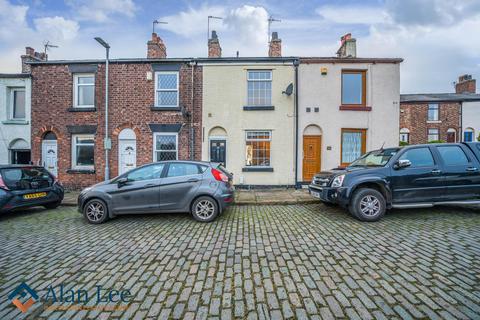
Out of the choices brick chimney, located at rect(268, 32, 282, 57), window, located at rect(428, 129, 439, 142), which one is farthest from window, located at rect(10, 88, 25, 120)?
window, located at rect(428, 129, 439, 142)

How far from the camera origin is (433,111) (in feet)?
67.2

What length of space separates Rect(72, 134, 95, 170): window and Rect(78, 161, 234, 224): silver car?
241 inches

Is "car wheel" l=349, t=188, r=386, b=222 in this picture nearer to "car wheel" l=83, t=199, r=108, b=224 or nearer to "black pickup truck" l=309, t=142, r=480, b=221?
"black pickup truck" l=309, t=142, r=480, b=221

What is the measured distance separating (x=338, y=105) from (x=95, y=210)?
10509mm

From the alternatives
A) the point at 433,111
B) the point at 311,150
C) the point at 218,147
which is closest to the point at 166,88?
the point at 218,147

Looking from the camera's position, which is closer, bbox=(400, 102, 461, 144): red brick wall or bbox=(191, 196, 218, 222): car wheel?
bbox=(191, 196, 218, 222): car wheel

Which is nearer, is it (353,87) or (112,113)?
(112,113)

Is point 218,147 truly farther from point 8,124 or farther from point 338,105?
point 8,124

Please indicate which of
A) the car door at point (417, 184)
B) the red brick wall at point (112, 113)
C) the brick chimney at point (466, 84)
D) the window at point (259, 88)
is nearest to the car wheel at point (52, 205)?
the red brick wall at point (112, 113)

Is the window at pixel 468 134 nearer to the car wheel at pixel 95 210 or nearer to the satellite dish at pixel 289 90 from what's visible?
the satellite dish at pixel 289 90

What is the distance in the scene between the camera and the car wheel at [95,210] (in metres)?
5.41

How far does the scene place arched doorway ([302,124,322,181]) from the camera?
10.1 metres

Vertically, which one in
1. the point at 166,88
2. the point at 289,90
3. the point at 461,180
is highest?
the point at 166,88

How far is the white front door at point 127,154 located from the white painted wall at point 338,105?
26.7 ft
